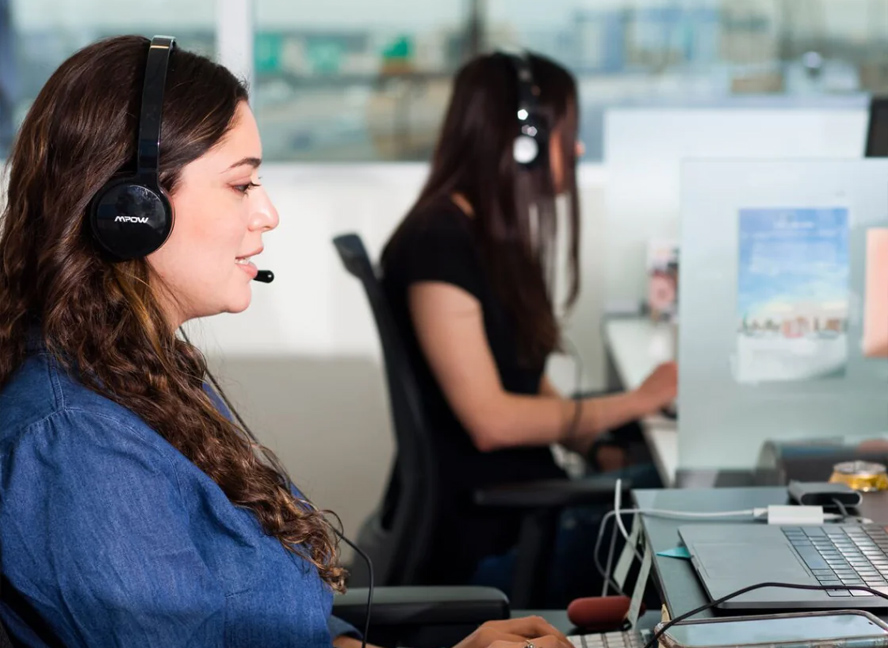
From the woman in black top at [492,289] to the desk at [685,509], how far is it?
470 mm

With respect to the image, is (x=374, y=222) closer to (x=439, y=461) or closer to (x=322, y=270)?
(x=322, y=270)

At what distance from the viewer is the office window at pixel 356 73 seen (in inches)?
122

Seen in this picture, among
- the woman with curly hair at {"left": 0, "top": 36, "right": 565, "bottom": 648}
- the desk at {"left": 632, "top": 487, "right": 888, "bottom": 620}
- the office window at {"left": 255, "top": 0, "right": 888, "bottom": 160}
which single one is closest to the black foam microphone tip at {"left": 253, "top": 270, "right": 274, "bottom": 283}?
the woman with curly hair at {"left": 0, "top": 36, "right": 565, "bottom": 648}

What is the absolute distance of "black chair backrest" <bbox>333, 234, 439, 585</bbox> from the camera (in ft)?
5.34

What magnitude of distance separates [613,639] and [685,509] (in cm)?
19

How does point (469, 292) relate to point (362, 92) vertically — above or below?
below

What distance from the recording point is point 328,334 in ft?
9.77

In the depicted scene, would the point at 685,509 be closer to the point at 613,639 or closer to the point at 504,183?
the point at 613,639

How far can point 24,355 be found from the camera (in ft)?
3.15

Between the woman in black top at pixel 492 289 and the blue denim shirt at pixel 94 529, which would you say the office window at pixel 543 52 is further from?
the blue denim shirt at pixel 94 529

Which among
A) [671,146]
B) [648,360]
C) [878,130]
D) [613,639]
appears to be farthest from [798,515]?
[671,146]

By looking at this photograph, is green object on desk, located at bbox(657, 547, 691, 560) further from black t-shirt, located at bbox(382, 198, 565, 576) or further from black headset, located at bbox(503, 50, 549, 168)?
black headset, located at bbox(503, 50, 549, 168)

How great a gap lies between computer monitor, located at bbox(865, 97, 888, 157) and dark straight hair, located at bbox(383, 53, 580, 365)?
1.73 ft

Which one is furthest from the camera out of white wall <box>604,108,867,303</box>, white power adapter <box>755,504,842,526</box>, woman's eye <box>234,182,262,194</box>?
white wall <box>604,108,867,303</box>
